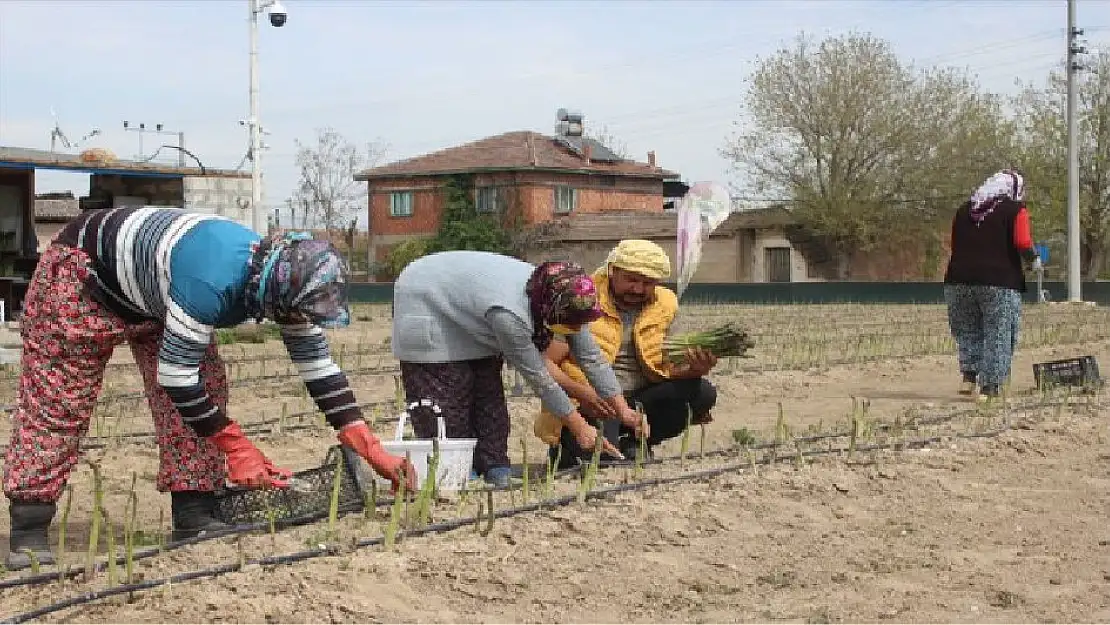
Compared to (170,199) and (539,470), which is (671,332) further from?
(170,199)

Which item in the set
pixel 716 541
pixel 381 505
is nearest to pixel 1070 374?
pixel 716 541

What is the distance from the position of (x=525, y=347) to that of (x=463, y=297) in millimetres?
337

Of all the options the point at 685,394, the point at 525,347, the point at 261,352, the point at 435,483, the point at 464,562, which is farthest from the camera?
the point at 261,352

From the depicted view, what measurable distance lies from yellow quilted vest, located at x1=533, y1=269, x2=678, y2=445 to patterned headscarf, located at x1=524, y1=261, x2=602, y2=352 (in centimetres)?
76

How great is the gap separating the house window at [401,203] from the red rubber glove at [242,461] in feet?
132

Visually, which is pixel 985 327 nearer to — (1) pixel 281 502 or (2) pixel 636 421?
(2) pixel 636 421

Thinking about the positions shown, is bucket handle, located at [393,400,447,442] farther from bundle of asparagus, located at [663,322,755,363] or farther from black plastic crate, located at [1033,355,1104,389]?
black plastic crate, located at [1033,355,1104,389]

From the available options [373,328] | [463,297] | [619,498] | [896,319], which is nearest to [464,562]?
[619,498]

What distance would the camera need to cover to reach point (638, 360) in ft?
19.9

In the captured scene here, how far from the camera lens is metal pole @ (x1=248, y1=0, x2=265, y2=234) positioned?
68.8 ft

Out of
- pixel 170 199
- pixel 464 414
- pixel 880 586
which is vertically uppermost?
pixel 170 199

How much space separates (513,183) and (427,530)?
37853mm

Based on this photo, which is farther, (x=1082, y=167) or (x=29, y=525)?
(x=1082, y=167)

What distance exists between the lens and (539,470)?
20.1 ft
